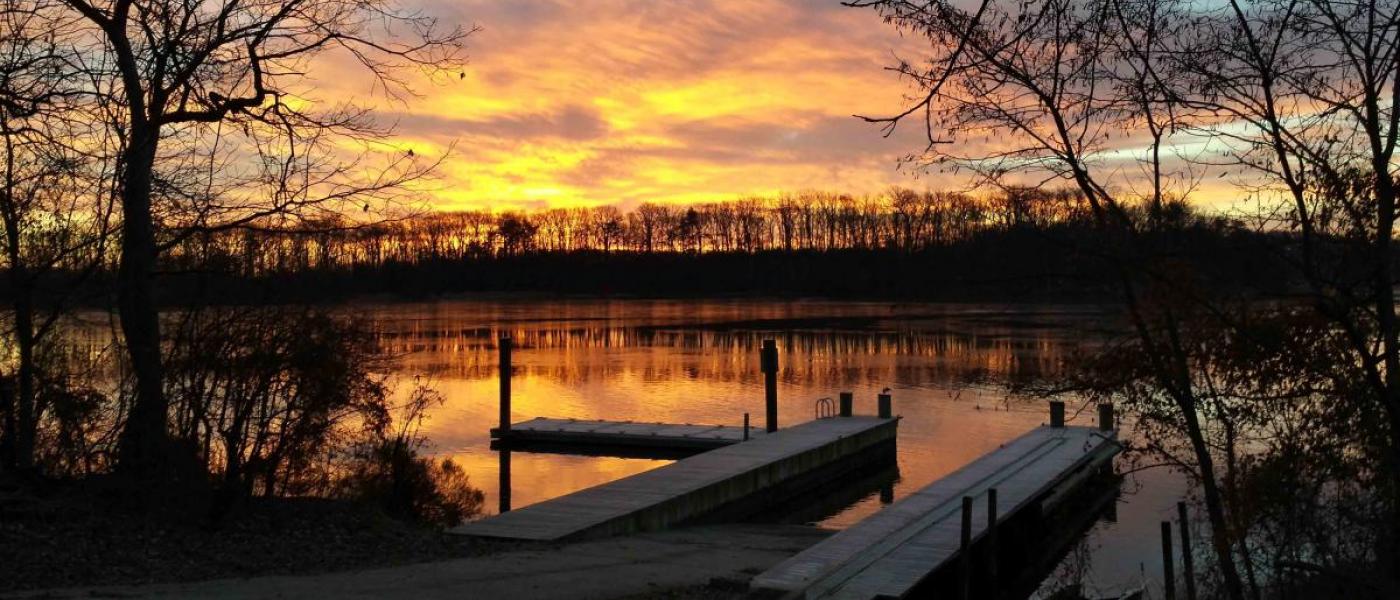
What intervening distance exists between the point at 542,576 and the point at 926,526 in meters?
5.28

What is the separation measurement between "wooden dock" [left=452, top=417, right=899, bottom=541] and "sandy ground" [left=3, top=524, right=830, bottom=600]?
583 mm

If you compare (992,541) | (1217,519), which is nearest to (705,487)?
(992,541)

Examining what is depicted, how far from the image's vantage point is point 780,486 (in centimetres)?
1939

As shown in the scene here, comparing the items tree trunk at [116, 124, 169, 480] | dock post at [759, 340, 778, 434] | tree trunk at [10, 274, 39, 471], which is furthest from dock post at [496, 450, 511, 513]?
tree trunk at [10, 274, 39, 471]

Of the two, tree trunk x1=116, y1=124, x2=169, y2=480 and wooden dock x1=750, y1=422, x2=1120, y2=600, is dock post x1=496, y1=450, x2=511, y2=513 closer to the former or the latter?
wooden dock x1=750, y1=422, x2=1120, y2=600

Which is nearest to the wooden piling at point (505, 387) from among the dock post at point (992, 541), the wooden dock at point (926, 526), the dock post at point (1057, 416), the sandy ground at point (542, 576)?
the wooden dock at point (926, 526)

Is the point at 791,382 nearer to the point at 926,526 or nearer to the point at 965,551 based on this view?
the point at 926,526

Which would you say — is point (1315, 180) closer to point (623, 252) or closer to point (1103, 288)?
point (1103, 288)

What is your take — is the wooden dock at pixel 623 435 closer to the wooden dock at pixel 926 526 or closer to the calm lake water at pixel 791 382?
the calm lake water at pixel 791 382

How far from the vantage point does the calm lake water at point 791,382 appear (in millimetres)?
20016

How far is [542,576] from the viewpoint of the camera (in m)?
10.5

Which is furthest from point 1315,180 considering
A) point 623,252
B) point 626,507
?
point 623,252

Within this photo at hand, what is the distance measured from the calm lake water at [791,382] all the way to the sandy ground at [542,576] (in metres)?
3.42

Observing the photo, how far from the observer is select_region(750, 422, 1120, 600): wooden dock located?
35.8ft
